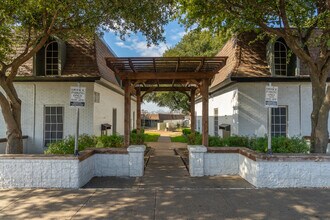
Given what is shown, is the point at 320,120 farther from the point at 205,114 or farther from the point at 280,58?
the point at 280,58

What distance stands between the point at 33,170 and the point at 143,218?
147 inches

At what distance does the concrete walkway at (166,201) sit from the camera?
537 centimetres

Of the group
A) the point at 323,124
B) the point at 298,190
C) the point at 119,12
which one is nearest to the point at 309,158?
the point at 298,190

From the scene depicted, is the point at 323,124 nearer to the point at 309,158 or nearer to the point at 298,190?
the point at 309,158

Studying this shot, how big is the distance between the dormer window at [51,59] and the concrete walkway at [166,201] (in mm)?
5906

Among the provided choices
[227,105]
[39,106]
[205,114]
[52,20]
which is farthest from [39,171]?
[227,105]

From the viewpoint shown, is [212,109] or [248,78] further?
[212,109]

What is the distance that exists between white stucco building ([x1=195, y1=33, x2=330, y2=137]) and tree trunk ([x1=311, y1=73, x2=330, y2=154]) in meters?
3.08

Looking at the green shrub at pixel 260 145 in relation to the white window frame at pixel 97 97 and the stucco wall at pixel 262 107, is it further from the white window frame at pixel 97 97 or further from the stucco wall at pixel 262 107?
the white window frame at pixel 97 97

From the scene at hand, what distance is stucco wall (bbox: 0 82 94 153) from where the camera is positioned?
11.7m

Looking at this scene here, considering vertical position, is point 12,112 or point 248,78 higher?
point 248,78

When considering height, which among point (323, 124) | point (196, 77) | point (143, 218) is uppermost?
point (196, 77)

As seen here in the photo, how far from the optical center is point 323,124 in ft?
26.5

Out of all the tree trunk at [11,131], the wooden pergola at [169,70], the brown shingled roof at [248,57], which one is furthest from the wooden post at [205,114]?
the tree trunk at [11,131]
